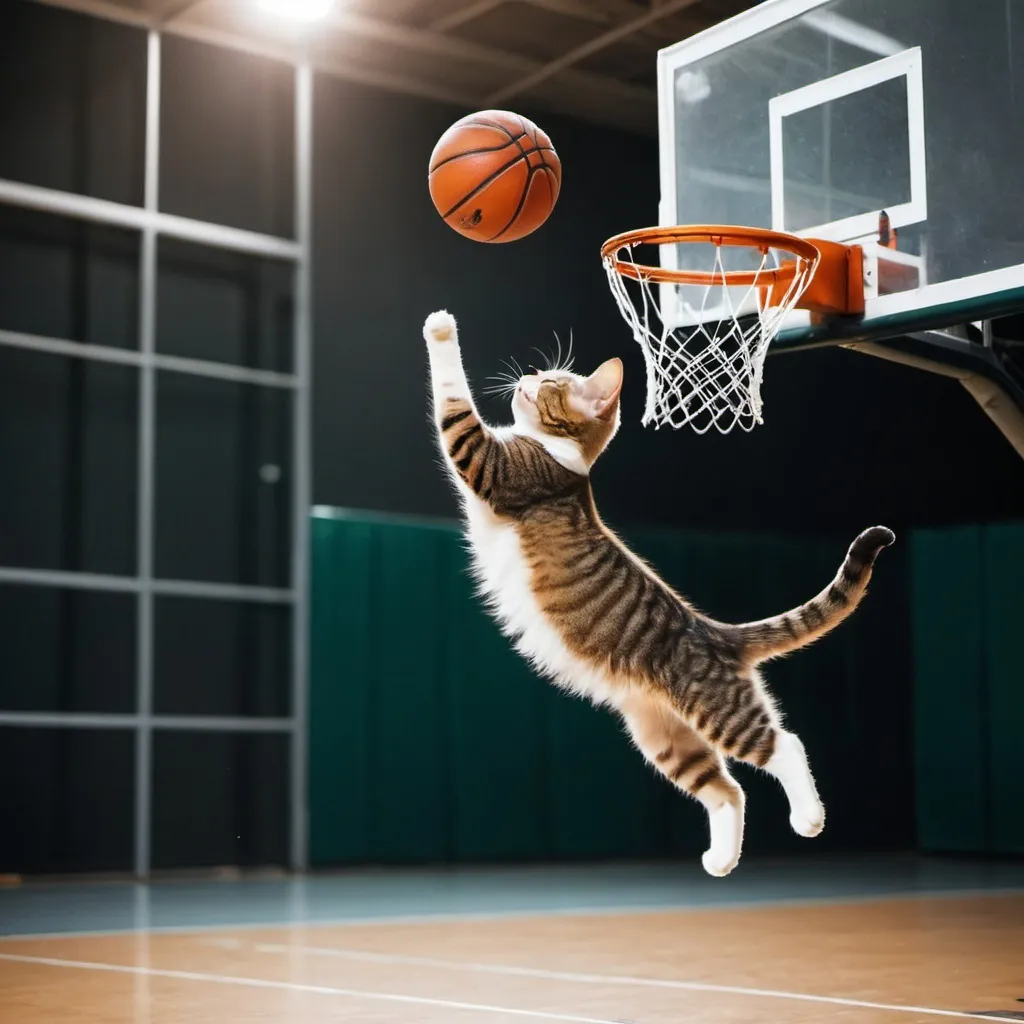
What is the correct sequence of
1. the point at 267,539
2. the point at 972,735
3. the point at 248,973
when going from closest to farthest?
1. the point at 248,973
2. the point at 267,539
3. the point at 972,735

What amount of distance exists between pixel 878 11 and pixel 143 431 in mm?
6105

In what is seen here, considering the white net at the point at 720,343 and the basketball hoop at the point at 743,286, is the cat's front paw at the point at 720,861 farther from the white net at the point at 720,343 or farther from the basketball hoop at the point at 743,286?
the basketball hoop at the point at 743,286

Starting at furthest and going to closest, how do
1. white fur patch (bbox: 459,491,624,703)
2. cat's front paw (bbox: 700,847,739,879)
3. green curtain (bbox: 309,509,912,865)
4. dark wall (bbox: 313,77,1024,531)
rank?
dark wall (bbox: 313,77,1024,531)
green curtain (bbox: 309,509,912,865)
white fur patch (bbox: 459,491,624,703)
cat's front paw (bbox: 700,847,739,879)

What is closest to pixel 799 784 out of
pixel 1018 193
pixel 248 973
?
pixel 1018 193

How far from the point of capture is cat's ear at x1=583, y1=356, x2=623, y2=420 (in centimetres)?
369

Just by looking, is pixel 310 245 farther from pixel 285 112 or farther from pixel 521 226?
pixel 521 226

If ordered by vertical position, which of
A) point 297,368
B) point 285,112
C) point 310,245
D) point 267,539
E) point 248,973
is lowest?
point 248,973

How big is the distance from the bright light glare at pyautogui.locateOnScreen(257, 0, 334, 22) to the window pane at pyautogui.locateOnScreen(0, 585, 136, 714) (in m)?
3.93

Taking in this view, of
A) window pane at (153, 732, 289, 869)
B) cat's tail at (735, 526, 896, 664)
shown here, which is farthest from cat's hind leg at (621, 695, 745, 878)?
window pane at (153, 732, 289, 869)

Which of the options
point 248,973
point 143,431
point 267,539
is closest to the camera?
point 248,973

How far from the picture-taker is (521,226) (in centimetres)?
427

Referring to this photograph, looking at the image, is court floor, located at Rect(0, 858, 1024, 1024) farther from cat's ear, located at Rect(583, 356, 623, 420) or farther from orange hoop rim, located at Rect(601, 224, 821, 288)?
orange hoop rim, located at Rect(601, 224, 821, 288)

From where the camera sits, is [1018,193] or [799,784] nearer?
[799,784]

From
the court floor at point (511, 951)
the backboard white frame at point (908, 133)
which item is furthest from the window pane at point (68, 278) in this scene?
the backboard white frame at point (908, 133)
